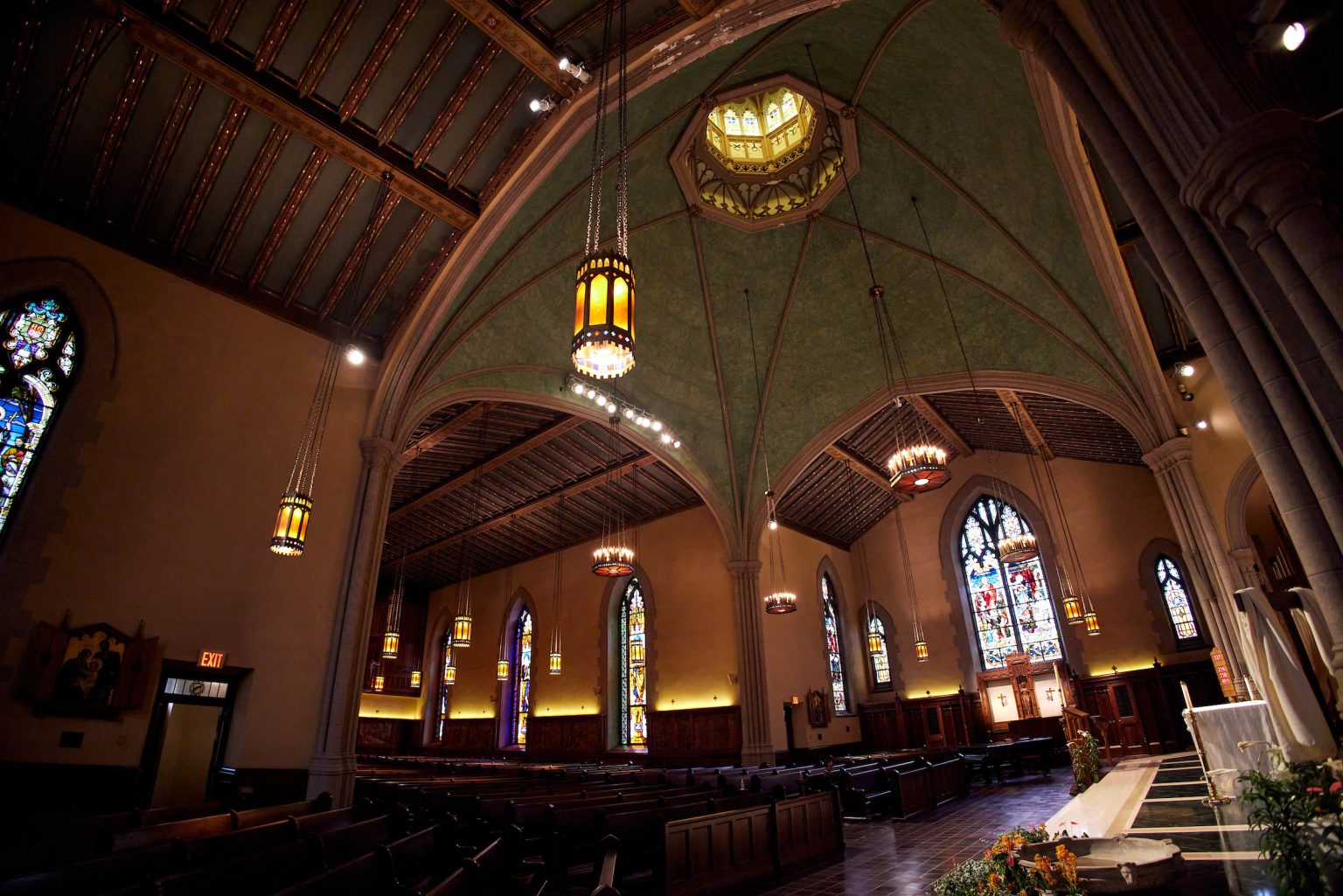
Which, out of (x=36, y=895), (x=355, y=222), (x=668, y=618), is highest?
(x=355, y=222)

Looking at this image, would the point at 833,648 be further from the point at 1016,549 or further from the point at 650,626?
the point at 1016,549

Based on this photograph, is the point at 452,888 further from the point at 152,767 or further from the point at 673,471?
the point at 673,471

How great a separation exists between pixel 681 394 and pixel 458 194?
672 cm

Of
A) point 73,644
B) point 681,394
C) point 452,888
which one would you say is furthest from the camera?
point 681,394

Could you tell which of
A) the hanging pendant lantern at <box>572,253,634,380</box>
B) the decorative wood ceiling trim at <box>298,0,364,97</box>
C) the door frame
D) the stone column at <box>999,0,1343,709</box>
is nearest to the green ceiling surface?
the decorative wood ceiling trim at <box>298,0,364,97</box>

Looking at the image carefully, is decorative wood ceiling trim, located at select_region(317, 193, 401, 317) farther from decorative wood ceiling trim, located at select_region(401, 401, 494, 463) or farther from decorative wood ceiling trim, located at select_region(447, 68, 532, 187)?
decorative wood ceiling trim, located at select_region(401, 401, 494, 463)

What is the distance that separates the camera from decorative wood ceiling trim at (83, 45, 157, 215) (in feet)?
22.3

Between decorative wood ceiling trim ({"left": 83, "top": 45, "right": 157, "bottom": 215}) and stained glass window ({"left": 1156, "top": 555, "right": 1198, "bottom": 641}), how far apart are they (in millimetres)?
19967

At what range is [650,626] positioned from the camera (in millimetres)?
17344

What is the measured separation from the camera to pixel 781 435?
1502 centimetres

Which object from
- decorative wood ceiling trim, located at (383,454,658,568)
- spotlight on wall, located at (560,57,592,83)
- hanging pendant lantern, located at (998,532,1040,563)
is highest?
spotlight on wall, located at (560,57,592,83)

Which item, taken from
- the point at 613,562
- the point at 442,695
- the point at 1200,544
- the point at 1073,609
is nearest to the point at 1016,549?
the point at 1073,609

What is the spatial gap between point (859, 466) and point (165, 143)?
14830mm

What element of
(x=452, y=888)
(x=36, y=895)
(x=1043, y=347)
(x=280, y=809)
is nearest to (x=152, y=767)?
(x=280, y=809)
